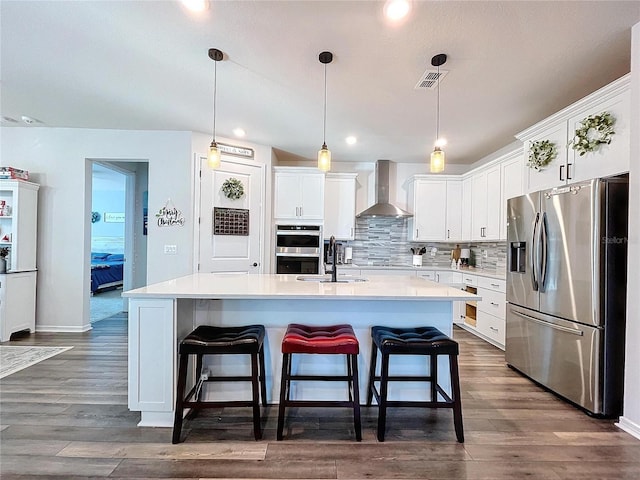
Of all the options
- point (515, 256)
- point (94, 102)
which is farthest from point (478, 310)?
point (94, 102)

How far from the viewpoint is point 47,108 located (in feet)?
12.4

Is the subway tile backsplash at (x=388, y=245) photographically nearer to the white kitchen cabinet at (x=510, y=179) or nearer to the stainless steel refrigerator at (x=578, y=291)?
the white kitchen cabinet at (x=510, y=179)

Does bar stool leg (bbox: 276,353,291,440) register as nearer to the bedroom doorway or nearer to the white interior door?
the white interior door

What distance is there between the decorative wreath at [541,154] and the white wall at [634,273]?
2.46 ft

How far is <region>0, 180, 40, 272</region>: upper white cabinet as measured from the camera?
160 inches

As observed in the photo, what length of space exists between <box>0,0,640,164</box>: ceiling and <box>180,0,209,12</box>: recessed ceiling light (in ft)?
0.19

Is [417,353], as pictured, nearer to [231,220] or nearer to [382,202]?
[231,220]

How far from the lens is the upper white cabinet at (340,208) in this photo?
17.5 feet

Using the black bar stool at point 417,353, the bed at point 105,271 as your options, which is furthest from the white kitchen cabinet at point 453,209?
the bed at point 105,271

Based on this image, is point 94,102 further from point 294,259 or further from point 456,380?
point 456,380

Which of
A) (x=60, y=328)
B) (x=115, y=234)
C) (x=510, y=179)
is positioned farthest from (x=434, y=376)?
(x=115, y=234)

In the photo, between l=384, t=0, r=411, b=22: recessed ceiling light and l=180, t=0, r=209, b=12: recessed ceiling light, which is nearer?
l=384, t=0, r=411, b=22: recessed ceiling light

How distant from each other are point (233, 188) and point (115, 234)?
25.2 ft

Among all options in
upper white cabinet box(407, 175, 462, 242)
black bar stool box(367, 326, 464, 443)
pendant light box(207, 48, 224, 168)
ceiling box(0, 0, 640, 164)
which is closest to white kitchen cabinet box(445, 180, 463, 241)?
upper white cabinet box(407, 175, 462, 242)
